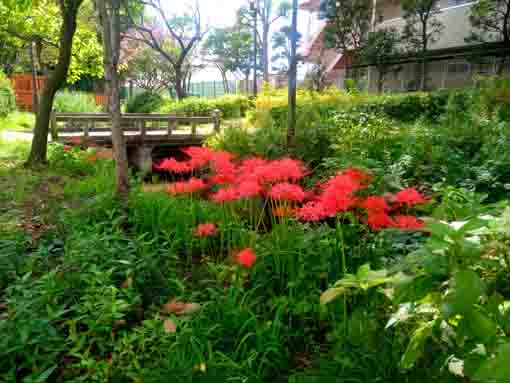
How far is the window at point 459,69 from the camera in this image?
16.4m

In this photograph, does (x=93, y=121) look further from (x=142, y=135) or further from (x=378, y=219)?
(x=378, y=219)

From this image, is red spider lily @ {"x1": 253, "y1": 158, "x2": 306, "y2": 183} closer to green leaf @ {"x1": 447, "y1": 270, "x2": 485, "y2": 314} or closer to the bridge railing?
green leaf @ {"x1": 447, "y1": 270, "x2": 485, "y2": 314}

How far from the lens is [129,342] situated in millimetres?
1858

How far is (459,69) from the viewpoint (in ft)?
55.0

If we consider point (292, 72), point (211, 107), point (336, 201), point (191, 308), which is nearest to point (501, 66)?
point (292, 72)

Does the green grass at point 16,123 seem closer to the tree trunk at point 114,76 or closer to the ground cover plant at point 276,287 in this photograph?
the ground cover plant at point 276,287

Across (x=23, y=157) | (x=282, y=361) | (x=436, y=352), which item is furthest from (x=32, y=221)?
(x=23, y=157)

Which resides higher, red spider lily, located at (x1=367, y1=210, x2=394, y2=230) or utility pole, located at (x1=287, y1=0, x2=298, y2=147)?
utility pole, located at (x1=287, y1=0, x2=298, y2=147)

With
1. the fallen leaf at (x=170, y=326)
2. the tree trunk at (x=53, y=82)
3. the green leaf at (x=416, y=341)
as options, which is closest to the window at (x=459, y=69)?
the tree trunk at (x=53, y=82)

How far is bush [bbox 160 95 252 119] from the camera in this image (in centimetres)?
1911

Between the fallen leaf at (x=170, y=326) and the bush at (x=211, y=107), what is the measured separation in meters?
17.3

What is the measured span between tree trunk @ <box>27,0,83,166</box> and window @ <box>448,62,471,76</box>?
1595 centimetres

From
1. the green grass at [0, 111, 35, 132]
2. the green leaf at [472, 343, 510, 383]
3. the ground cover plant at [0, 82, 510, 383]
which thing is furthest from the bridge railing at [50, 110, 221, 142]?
the green leaf at [472, 343, 510, 383]

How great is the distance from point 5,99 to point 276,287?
593 inches
